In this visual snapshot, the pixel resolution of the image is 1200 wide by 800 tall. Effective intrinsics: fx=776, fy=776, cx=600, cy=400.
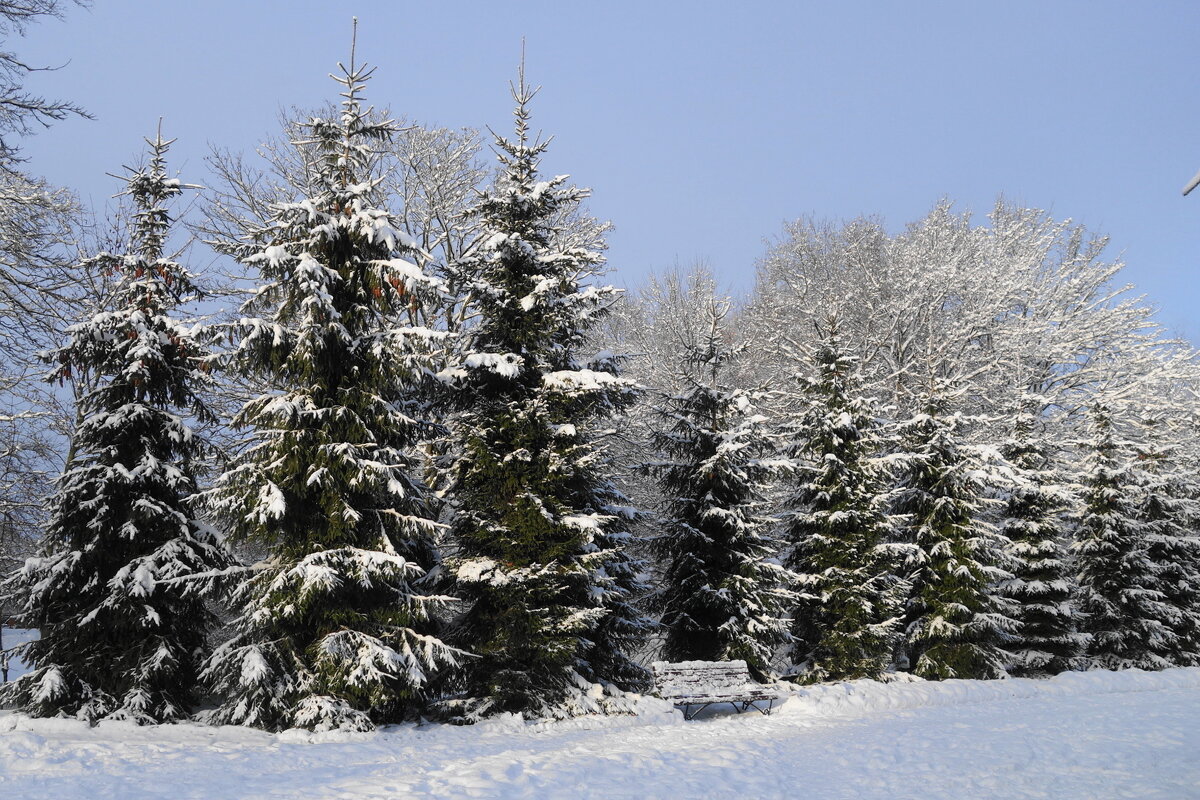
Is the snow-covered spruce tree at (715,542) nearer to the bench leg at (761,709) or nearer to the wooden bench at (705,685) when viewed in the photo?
the bench leg at (761,709)

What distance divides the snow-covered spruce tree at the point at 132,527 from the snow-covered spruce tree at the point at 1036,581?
1717cm

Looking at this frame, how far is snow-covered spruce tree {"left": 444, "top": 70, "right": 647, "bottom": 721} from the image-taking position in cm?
1162

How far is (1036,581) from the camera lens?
754 inches

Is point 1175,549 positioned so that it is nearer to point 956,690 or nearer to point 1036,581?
point 1036,581

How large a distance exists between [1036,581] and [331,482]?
17.1 metres

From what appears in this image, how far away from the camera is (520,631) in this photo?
456 inches

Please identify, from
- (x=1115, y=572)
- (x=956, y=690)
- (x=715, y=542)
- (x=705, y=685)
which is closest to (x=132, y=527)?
(x=705, y=685)

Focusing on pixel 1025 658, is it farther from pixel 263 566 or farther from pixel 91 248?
pixel 91 248

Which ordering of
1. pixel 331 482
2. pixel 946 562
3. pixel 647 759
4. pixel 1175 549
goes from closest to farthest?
1. pixel 647 759
2. pixel 331 482
3. pixel 946 562
4. pixel 1175 549

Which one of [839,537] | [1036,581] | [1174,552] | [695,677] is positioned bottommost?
[695,677]

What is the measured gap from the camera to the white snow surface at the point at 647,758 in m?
7.05

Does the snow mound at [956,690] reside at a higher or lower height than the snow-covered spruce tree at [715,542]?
lower

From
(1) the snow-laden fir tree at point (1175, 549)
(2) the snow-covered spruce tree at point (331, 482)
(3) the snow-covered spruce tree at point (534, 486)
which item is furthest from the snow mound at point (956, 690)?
(2) the snow-covered spruce tree at point (331, 482)

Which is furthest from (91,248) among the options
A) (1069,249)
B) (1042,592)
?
(1069,249)
